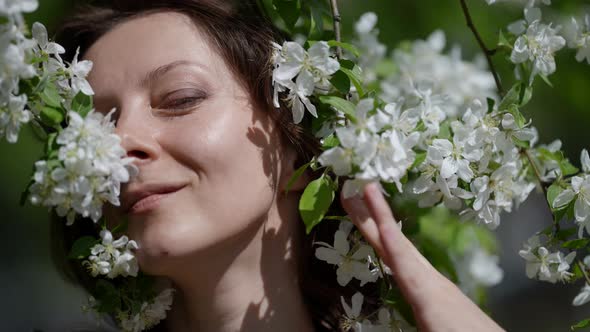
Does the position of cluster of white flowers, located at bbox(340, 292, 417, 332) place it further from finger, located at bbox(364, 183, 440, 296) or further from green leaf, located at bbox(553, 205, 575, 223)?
green leaf, located at bbox(553, 205, 575, 223)

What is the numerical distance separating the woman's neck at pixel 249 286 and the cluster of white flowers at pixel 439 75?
80 centimetres

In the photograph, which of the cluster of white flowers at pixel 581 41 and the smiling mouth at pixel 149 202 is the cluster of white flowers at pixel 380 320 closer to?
the smiling mouth at pixel 149 202

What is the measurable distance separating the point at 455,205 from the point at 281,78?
1.67 ft

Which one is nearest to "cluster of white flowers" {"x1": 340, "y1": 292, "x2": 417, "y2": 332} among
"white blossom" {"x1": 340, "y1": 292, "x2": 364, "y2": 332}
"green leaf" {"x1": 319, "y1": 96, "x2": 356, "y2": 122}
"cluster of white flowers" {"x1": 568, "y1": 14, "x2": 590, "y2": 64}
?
"white blossom" {"x1": 340, "y1": 292, "x2": 364, "y2": 332}

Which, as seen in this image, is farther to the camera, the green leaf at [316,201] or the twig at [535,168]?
the twig at [535,168]

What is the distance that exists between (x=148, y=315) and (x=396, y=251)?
0.70 metres

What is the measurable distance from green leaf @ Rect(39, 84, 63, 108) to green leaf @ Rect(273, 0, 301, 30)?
56 centimetres

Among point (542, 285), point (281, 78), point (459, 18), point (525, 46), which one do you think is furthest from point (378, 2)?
point (542, 285)

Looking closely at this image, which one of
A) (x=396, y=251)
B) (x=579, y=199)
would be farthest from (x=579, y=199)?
(x=396, y=251)

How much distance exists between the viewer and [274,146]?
1934 mm

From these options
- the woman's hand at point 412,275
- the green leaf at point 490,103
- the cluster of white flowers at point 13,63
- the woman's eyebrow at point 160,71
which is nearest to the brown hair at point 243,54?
the woman's eyebrow at point 160,71

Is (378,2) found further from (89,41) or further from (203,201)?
(203,201)

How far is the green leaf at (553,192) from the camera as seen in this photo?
73.8 inches

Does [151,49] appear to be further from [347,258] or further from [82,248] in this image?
[347,258]
